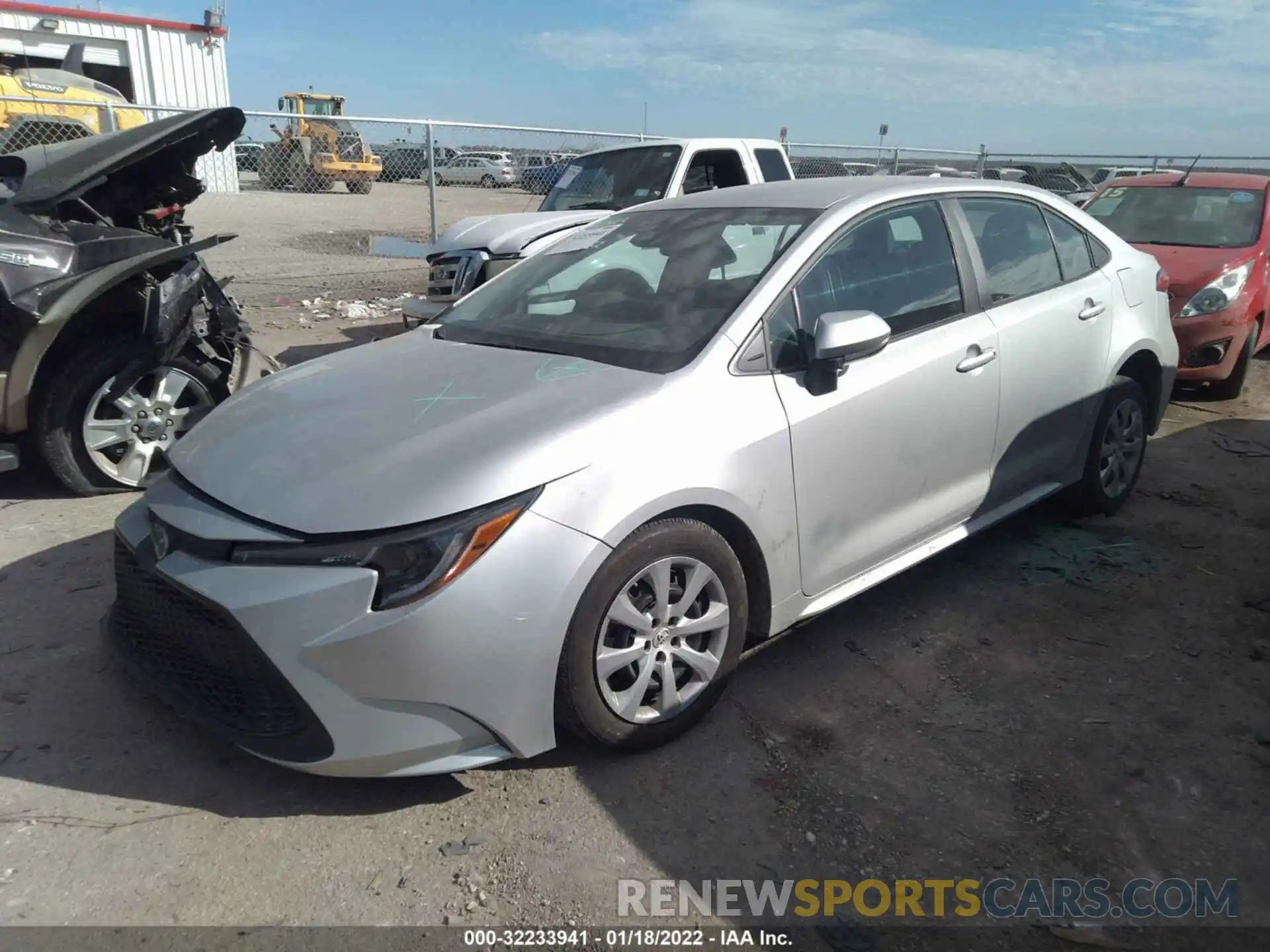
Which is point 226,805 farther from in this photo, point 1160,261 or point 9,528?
point 1160,261

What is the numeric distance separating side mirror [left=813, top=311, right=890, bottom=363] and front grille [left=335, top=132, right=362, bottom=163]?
11.2m

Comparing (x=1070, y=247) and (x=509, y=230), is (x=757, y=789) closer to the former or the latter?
(x=1070, y=247)

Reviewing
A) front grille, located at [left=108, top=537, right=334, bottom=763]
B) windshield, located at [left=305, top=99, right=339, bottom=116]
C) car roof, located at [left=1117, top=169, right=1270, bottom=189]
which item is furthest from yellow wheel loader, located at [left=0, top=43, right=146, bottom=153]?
windshield, located at [left=305, top=99, right=339, bottom=116]

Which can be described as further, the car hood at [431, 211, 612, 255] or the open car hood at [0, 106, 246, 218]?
the car hood at [431, 211, 612, 255]

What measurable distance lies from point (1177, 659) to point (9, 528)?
528cm

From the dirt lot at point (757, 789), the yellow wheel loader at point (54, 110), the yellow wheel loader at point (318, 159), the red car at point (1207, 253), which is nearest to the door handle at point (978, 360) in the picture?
the dirt lot at point (757, 789)

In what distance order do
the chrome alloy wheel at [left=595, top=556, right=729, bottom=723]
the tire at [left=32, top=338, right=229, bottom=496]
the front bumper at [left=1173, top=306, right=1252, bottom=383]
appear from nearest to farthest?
the chrome alloy wheel at [left=595, top=556, right=729, bottom=723]
the tire at [left=32, top=338, right=229, bottom=496]
the front bumper at [left=1173, top=306, right=1252, bottom=383]

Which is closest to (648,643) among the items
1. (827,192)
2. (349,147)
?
(827,192)

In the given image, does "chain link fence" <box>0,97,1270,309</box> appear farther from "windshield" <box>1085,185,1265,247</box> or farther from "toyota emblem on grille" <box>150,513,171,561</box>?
"toyota emblem on grille" <box>150,513,171,561</box>

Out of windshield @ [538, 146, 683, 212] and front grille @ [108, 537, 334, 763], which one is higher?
windshield @ [538, 146, 683, 212]

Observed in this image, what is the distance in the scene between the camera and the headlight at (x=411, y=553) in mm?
2338

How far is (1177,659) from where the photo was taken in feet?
11.5

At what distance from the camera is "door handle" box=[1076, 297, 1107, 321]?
4.18 metres

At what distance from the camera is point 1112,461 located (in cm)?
461
